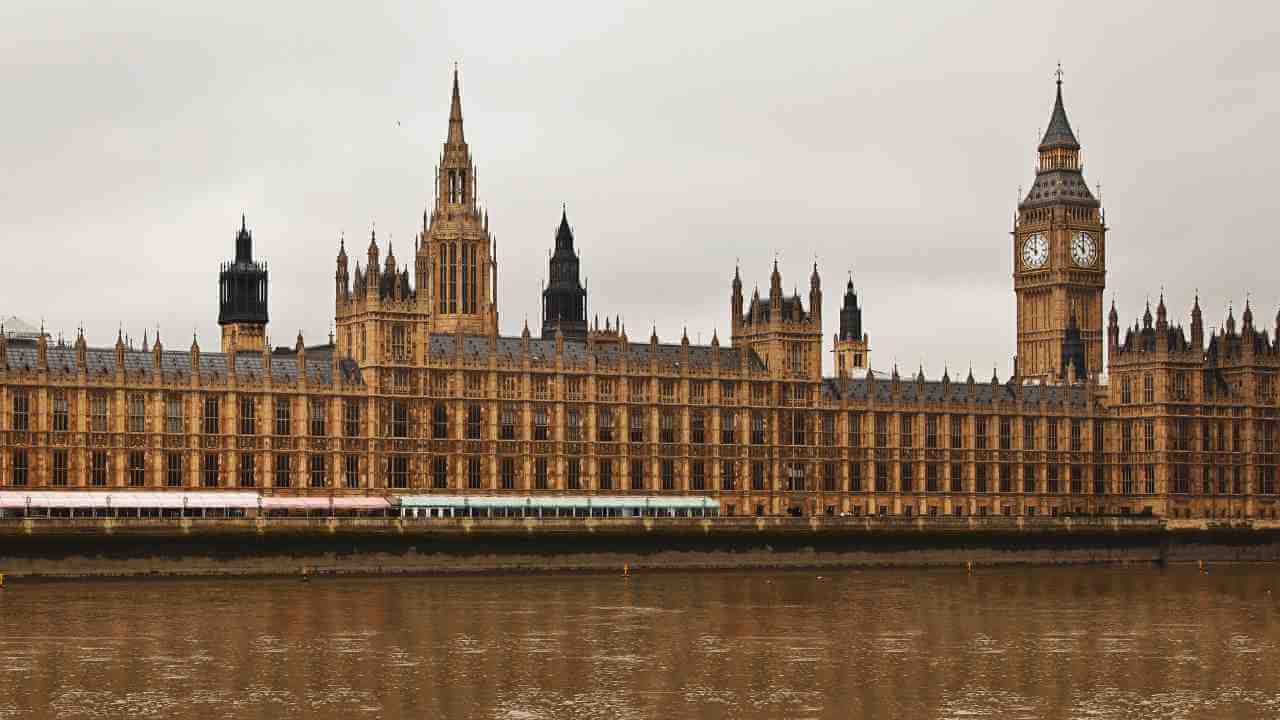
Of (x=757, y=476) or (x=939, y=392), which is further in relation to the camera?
(x=939, y=392)

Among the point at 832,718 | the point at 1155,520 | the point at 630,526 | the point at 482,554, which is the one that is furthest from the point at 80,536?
the point at 1155,520

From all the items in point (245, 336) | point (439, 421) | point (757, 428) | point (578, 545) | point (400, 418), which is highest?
point (245, 336)

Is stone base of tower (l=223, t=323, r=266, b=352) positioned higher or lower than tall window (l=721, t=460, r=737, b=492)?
higher

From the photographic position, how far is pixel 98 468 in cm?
15238

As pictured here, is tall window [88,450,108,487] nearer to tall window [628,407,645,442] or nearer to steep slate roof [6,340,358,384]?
steep slate roof [6,340,358,384]

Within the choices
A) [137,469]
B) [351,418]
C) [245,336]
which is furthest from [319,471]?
[245,336]

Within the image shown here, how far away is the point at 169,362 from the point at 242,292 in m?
30.0

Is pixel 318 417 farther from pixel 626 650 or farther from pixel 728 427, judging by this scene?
pixel 626 650

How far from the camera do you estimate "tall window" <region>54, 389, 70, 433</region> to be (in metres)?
151

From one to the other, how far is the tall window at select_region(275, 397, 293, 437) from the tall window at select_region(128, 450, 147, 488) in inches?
375

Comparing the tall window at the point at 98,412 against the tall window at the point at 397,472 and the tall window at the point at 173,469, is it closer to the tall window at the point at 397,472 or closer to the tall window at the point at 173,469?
the tall window at the point at 173,469

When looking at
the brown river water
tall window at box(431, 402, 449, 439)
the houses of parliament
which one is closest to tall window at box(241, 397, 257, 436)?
the houses of parliament

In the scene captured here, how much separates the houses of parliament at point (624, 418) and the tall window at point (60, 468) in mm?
226

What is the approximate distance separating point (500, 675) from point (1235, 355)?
408 feet
